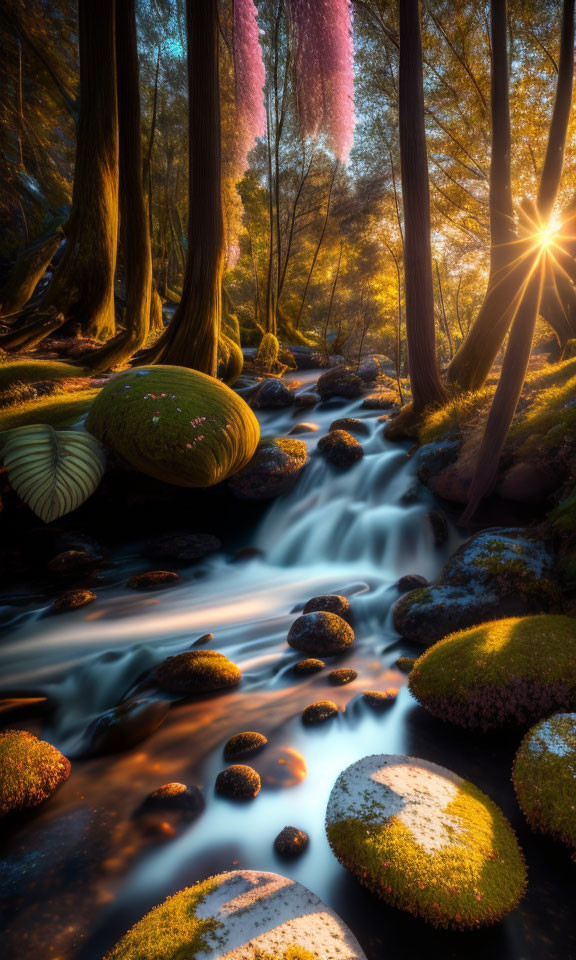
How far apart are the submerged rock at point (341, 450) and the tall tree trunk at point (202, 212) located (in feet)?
6.77

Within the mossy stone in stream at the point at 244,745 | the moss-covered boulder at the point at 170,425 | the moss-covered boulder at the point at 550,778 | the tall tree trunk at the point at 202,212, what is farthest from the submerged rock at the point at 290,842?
the tall tree trunk at the point at 202,212

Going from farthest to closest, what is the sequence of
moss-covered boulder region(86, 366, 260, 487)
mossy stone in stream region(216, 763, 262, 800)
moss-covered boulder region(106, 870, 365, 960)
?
moss-covered boulder region(86, 366, 260, 487), mossy stone in stream region(216, 763, 262, 800), moss-covered boulder region(106, 870, 365, 960)

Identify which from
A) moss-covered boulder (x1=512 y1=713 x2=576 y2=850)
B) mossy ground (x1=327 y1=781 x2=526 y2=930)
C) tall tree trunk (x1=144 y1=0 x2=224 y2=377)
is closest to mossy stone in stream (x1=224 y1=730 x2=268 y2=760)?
mossy ground (x1=327 y1=781 x2=526 y2=930)

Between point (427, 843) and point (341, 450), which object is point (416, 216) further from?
point (427, 843)

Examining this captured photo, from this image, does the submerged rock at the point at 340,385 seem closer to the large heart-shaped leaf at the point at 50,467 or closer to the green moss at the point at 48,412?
→ the green moss at the point at 48,412

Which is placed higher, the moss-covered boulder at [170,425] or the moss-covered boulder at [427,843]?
the moss-covered boulder at [170,425]

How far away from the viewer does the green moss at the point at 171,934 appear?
143 centimetres

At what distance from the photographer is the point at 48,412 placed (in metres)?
5.29

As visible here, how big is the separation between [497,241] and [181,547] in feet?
20.1

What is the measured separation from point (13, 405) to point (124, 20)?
672 centimetres

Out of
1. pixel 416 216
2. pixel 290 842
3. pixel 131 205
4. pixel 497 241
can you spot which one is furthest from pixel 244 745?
pixel 131 205

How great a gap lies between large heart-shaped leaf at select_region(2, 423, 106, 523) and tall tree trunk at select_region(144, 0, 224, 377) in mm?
2151

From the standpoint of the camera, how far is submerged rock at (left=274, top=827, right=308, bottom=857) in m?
1.99

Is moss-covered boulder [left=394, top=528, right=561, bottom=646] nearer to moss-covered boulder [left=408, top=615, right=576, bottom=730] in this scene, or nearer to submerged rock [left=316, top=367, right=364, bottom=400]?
moss-covered boulder [left=408, top=615, right=576, bottom=730]
